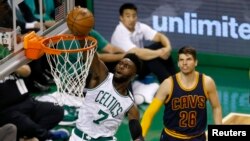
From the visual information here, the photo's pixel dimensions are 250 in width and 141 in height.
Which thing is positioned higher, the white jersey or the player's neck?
the player's neck

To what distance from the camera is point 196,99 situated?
8523 mm

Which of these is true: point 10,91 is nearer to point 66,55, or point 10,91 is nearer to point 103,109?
point 66,55

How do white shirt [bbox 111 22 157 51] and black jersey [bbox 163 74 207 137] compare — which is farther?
white shirt [bbox 111 22 157 51]

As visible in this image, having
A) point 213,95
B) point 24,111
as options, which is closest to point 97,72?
point 213,95

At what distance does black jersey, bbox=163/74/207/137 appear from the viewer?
8.53 m

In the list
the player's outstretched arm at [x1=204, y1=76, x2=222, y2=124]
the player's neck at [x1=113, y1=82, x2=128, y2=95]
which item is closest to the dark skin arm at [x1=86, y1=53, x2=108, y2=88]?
the player's neck at [x1=113, y1=82, x2=128, y2=95]

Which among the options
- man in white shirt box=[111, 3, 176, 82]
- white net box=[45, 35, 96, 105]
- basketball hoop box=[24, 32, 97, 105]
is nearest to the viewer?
basketball hoop box=[24, 32, 97, 105]

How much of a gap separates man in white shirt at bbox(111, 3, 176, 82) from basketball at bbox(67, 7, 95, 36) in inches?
126

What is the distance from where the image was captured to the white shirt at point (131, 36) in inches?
450

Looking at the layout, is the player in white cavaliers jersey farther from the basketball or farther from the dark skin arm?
the basketball

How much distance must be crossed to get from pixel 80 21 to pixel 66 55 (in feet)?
2.62

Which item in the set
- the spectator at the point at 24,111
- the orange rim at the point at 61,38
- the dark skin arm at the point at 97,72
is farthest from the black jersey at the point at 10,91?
the dark skin arm at the point at 97,72

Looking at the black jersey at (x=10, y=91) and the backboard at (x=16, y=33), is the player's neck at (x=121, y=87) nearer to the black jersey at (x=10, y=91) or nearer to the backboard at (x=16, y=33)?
the backboard at (x=16, y=33)

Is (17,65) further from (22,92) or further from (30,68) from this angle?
(30,68)
